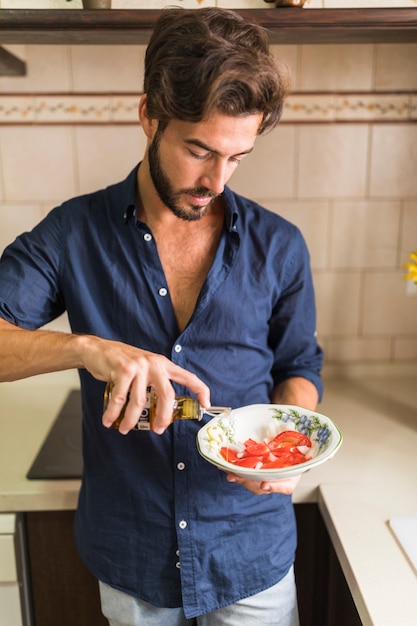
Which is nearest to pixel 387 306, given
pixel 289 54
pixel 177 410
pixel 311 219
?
pixel 311 219

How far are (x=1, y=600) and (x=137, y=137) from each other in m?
1.08

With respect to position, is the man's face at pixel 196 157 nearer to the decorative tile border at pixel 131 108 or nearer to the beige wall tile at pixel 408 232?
the decorative tile border at pixel 131 108

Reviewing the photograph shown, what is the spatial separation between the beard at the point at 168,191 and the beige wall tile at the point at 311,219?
614mm

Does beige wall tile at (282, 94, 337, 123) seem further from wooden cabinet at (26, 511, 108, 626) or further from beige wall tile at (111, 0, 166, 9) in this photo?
wooden cabinet at (26, 511, 108, 626)

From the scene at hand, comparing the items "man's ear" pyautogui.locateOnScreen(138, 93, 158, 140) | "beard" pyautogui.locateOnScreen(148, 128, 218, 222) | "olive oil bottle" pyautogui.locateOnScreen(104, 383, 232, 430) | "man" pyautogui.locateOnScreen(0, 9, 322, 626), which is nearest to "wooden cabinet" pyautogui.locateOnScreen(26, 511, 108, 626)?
"man" pyautogui.locateOnScreen(0, 9, 322, 626)

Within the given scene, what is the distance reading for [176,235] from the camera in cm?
111

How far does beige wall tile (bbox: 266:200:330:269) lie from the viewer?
160 centimetres

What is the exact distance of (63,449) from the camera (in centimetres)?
133

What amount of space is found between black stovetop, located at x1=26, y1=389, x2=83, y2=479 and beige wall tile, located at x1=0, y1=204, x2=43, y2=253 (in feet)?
1.47

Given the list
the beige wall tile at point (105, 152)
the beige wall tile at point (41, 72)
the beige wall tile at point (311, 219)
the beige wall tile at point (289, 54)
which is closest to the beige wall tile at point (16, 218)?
the beige wall tile at point (105, 152)

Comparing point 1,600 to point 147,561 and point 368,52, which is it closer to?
point 147,561

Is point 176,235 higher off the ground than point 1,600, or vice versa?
point 176,235

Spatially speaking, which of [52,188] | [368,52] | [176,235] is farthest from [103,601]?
[368,52]

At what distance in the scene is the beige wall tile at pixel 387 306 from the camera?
1.66 metres
